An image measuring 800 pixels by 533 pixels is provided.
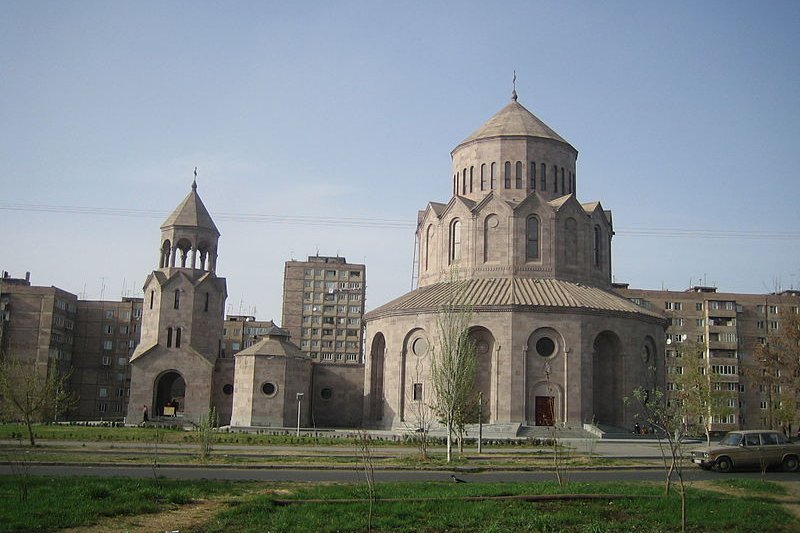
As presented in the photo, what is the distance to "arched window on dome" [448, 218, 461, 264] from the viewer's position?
164 ft

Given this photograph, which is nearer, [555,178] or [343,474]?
[343,474]

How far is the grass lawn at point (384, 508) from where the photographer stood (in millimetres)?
12844

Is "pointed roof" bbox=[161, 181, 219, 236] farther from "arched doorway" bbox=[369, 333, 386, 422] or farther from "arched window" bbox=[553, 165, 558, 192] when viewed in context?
"arched window" bbox=[553, 165, 558, 192]

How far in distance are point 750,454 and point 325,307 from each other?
85.6 meters

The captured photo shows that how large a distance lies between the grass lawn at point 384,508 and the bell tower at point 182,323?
115 ft

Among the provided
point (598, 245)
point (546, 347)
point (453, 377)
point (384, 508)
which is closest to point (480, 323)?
point (546, 347)

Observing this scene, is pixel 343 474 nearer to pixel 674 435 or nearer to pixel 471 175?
pixel 674 435

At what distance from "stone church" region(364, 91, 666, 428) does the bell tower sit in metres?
11.4

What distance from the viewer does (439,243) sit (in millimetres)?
51125

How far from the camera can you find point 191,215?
54.2 meters

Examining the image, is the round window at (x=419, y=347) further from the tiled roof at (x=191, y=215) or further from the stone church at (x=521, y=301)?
the tiled roof at (x=191, y=215)

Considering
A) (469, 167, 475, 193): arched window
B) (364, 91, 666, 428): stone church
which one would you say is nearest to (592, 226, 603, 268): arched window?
(364, 91, 666, 428): stone church

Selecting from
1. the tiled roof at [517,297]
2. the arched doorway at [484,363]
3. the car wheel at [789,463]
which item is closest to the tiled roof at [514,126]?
the tiled roof at [517,297]

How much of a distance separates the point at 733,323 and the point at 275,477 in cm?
6743
